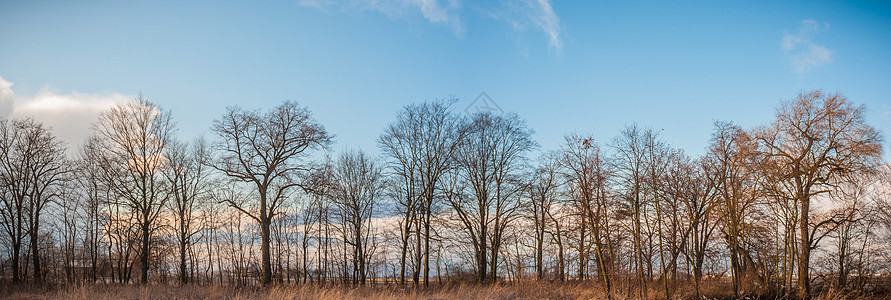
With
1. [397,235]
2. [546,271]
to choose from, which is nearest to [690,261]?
[546,271]

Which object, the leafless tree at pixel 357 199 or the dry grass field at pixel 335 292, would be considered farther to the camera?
the leafless tree at pixel 357 199

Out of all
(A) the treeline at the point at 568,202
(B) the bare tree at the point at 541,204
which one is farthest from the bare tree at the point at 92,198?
(B) the bare tree at the point at 541,204

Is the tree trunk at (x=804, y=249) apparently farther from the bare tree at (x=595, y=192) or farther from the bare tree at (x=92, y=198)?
the bare tree at (x=92, y=198)

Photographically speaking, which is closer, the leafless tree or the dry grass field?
the dry grass field

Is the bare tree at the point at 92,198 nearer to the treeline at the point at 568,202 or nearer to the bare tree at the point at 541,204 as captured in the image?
the treeline at the point at 568,202

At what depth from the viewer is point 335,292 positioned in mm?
14430

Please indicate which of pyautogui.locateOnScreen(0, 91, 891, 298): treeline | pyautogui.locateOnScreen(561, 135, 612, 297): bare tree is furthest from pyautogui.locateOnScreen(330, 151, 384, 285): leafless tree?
pyautogui.locateOnScreen(561, 135, 612, 297): bare tree

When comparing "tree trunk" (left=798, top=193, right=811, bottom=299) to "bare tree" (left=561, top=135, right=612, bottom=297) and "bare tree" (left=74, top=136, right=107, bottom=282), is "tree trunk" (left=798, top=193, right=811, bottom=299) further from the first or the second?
"bare tree" (left=74, top=136, right=107, bottom=282)

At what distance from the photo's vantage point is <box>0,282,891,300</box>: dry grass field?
12.6 m

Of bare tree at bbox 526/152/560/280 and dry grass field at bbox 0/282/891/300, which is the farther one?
bare tree at bbox 526/152/560/280

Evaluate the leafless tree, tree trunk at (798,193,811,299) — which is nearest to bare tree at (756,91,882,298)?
tree trunk at (798,193,811,299)

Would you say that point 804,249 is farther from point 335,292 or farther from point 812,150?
point 335,292

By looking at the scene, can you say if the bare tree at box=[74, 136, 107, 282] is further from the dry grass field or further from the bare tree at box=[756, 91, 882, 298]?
the bare tree at box=[756, 91, 882, 298]

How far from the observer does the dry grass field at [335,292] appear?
495 inches
